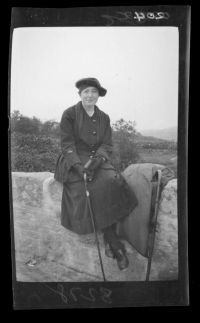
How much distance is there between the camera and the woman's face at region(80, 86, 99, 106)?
3676 mm

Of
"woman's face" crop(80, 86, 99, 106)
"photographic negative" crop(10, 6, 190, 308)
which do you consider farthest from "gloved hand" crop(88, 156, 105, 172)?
"woman's face" crop(80, 86, 99, 106)

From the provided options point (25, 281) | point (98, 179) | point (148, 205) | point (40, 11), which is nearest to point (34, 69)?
point (40, 11)

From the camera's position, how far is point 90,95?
145 inches

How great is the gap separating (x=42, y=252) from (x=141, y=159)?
917 millimetres

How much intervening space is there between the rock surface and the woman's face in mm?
567

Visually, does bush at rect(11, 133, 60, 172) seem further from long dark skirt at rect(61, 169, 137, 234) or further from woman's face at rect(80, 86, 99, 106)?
woman's face at rect(80, 86, 99, 106)

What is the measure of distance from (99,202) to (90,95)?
0.71 metres

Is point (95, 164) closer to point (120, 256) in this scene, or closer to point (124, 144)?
point (124, 144)

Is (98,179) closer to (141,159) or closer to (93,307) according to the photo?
(141,159)

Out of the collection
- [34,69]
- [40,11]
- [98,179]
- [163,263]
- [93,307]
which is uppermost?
[40,11]

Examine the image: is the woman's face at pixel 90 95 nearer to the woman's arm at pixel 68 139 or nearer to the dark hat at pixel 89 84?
the dark hat at pixel 89 84

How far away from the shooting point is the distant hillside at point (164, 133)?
3.70 metres

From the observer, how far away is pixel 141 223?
3744 millimetres

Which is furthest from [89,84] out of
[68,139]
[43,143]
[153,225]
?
[153,225]
